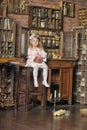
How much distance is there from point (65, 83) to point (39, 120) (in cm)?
242

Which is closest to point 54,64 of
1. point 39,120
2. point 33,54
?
point 33,54

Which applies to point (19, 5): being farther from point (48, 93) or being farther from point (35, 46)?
point (48, 93)

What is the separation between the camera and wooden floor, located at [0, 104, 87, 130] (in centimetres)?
598

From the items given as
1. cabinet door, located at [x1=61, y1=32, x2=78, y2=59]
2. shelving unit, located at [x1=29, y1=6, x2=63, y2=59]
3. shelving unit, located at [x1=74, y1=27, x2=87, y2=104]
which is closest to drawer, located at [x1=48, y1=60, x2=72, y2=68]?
shelving unit, located at [x1=29, y1=6, x2=63, y2=59]

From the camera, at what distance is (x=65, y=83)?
29.2ft

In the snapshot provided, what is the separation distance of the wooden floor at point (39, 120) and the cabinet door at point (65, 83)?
2.87 ft

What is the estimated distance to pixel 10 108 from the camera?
8.01 metres

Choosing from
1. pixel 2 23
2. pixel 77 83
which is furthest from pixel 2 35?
pixel 77 83

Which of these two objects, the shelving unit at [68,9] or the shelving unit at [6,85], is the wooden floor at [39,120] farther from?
the shelving unit at [68,9]

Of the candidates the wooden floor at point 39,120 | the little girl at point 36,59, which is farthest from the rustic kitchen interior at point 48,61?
the little girl at point 36,59

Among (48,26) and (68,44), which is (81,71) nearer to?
(68,44)

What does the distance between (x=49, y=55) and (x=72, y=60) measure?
0.62 meters

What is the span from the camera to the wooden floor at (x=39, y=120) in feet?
19.6

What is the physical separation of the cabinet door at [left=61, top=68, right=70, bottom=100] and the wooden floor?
0.88 meters
